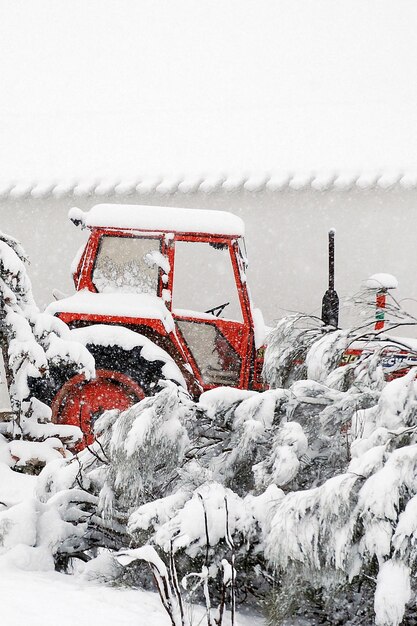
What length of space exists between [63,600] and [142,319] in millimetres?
2993

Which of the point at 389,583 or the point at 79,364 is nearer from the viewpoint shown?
the point at 389,583

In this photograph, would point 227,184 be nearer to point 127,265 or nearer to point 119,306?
point 127,265

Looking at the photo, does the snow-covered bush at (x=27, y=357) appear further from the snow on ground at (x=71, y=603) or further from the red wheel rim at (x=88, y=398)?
the snow on ground at (x=71, y=603)

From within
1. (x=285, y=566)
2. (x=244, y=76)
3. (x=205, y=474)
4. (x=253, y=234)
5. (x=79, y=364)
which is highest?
(x=244, y=76)

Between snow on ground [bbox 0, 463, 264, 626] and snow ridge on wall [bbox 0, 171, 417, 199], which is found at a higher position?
snow ridge on wall [bbox 0, 171, 417, 199]

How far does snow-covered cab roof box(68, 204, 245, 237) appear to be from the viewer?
6.03 metres

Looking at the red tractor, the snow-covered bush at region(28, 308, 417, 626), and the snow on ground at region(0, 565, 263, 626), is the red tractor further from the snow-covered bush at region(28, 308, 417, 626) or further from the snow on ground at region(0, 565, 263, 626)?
the snow on ground at region(0, 565, 263, 626)

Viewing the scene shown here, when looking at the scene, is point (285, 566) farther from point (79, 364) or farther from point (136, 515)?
point (79, 364)

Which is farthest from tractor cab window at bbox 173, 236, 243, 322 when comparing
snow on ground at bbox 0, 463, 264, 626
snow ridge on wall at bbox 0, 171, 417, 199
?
snow on ground at bbox 0, 463, 264, 626

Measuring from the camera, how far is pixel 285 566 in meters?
2.84

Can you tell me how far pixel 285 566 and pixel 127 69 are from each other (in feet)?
33.9

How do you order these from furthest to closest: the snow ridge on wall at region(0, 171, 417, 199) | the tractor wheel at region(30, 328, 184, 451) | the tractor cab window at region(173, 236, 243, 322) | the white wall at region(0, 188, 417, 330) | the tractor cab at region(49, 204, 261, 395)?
1. the tractor cab window at region(173, 236, 243, 322)
2. the white wall at region(0, 188, 417, 330)
3. the snow ridge on wall at region(0, 171, 417, 199)
4. the tractor cab at region(49, 204, 261, 395)
5. the tractor wheel at region(30, 328, 184, 451)

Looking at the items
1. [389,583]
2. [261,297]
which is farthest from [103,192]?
[389,583]

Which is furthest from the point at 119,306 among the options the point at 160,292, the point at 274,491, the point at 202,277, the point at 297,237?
the point at 297,237
